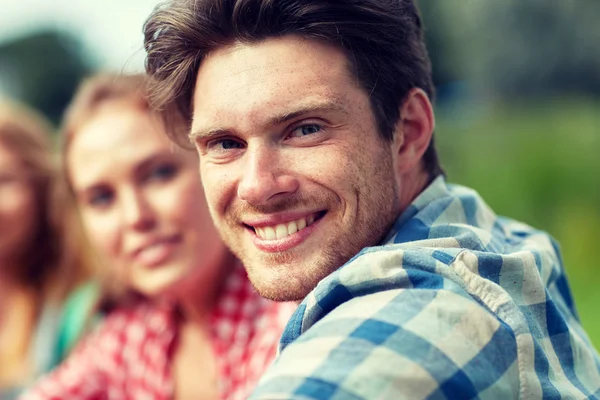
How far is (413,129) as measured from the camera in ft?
6.04

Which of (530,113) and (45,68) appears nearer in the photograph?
(530,113)

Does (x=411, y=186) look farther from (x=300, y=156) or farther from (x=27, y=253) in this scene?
(x=27, y=253)

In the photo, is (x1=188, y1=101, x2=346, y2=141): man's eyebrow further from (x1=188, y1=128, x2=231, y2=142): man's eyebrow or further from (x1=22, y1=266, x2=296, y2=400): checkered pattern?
(x1=22, y1=266, x2=296, y2=400): checkered pattern

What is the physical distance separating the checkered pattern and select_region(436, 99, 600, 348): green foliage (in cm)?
351

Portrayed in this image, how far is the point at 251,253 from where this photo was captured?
5.76 feet

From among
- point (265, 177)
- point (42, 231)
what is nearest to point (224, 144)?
point (265, 177)

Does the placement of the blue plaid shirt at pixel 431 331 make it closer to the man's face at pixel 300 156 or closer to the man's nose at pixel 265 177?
the man's face at pixel 300 156

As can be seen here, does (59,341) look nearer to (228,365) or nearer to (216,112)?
(228,365)

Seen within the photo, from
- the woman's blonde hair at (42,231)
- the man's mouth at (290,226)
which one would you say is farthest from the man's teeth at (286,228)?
the woman's blonde hair at (42,231)

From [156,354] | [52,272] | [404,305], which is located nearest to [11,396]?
[52,272]

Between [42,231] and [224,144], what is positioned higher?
[224,144]

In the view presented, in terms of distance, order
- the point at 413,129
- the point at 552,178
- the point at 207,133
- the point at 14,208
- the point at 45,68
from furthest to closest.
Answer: the point at 45,68
the point at 552,178
the point at 14,208
the point at 413,129
the point at 207,133

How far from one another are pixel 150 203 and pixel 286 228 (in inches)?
44.6

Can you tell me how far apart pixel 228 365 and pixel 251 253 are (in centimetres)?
103
